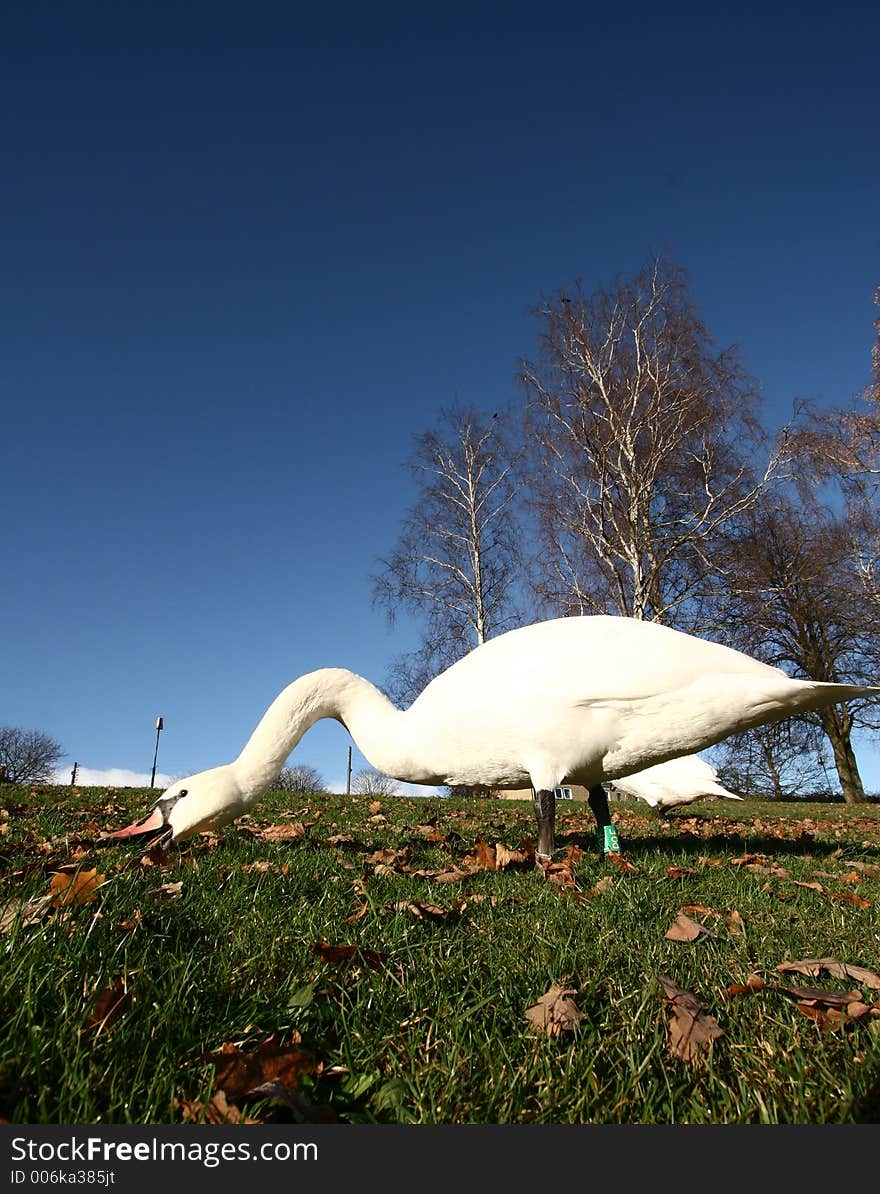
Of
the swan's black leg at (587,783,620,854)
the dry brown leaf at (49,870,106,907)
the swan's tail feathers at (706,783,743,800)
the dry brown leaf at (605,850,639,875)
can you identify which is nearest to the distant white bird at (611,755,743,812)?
the swan's tail feathers at (706,783,743,800)

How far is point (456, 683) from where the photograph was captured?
5.59 m

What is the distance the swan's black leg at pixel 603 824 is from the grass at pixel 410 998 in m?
1.45

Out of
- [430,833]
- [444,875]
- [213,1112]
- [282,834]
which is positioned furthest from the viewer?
[430,833]

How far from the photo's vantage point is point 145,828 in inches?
194

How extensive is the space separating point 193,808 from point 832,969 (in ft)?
13.2

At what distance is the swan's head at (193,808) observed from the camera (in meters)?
4.97

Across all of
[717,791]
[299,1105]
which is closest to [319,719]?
[299,1105]

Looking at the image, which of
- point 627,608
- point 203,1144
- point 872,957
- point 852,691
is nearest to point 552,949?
point 872,957

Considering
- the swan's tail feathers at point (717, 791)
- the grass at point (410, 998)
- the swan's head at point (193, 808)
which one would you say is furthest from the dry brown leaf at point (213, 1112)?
the swan's tail feathers at point (717, 791)

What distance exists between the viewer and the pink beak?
489 cm

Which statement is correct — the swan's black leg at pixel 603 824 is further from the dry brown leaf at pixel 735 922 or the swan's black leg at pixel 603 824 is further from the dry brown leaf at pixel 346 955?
the dry brown leaf at pixel 346 955

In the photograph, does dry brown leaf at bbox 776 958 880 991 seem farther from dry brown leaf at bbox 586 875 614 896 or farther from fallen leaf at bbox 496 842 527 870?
fallen leaf at bbox 496 842 527 870

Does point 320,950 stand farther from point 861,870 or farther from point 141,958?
point 861,870

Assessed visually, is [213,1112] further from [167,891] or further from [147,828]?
[147,828]
